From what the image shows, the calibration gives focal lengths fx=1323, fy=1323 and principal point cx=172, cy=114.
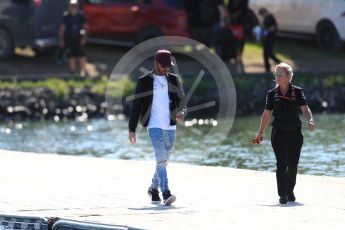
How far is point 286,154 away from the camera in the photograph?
536 inches

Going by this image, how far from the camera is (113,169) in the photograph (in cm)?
1706

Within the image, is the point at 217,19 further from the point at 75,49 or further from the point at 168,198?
the point at 168,198

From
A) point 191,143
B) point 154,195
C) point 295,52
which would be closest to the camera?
point 154,195

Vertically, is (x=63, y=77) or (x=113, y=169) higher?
(x=63, y=77)

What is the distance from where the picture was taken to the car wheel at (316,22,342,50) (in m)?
33.8

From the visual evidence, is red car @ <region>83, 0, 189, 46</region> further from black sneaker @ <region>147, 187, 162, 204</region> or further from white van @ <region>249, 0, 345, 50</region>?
black sneaker @ <region>147, 187, 162, 204</region>

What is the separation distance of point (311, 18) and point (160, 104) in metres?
20.9

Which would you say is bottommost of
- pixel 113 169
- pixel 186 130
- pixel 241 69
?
pixel 113 169

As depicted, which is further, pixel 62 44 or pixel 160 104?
pixel 62 44

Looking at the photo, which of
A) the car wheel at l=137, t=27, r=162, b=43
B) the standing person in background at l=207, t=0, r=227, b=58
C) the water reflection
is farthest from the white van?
the water reflection

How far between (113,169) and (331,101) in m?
14.4

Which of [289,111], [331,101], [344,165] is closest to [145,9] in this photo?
[331,101]

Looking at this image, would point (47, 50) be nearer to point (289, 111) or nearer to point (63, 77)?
point (63, 77)

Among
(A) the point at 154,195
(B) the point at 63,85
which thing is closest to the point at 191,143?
(B) the point at 63,85
